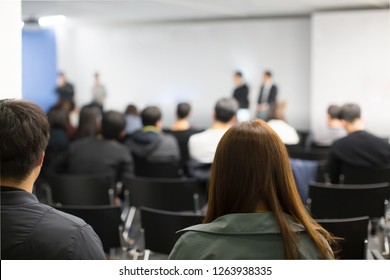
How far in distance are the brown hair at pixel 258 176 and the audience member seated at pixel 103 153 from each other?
3357 millimetres

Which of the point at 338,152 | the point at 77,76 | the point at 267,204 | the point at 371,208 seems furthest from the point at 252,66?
the point at 267,204

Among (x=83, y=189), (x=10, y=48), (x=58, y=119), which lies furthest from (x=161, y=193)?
(x=10, y=48)

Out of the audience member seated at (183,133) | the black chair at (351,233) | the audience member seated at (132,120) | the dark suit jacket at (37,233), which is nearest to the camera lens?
the dark suit jacket at (37,233)

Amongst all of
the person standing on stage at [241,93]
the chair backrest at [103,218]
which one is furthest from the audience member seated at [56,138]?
the person standing on stage at [241,93]

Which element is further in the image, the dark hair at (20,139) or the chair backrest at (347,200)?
the chair backrest at (347,200)

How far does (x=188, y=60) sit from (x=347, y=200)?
967 centimetres

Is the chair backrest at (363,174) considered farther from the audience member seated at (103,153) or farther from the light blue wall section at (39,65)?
the light blue wall section at (39,65)

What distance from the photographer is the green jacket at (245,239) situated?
1701mm

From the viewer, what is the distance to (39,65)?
1192 centimetres

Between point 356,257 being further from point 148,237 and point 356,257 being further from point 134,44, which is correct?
point 134,44

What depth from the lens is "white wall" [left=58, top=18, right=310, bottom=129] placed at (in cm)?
1270

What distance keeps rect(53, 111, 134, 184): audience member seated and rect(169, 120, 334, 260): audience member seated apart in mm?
3340

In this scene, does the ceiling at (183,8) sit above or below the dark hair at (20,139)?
above

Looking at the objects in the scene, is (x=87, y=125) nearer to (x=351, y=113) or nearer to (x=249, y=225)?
(x=351, y=113)
